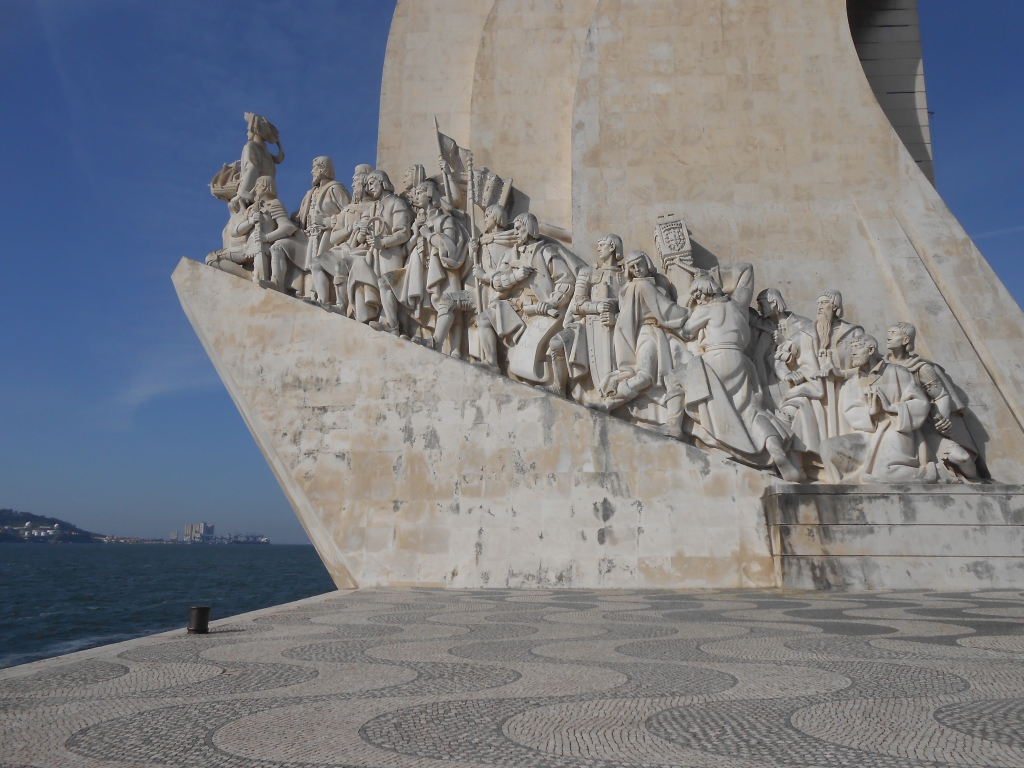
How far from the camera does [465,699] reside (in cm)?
220

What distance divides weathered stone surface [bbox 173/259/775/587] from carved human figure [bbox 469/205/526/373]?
56 centimetres

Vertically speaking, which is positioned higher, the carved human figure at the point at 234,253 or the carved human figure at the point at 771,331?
the carved human figure at the point at 234,253

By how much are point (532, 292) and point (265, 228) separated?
296 centimetres

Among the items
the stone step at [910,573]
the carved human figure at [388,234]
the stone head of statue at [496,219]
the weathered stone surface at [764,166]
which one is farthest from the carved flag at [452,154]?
the stone step at [910,573]

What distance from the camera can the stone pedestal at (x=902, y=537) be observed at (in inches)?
223

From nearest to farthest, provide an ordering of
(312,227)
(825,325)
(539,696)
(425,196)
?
(539,696), (825,325), (425,196), (312,227)

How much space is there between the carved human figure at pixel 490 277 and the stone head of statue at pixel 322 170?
71.6 inches

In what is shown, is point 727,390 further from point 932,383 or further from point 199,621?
point 199,621

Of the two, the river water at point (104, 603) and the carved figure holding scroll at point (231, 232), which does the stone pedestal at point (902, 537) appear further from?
the carved figure holding scroll at point (231, 232)

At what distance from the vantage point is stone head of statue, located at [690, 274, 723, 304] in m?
7.05

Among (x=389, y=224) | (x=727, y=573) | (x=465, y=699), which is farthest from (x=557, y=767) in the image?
(x=389, y=224)

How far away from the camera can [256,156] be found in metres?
9.04

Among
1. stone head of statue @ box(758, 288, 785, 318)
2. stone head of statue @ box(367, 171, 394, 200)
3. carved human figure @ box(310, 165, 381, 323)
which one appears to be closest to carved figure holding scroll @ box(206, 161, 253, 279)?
carved human figure @ box(310, 165, 381, 323)

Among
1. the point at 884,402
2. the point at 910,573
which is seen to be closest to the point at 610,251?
the point at 884,402
